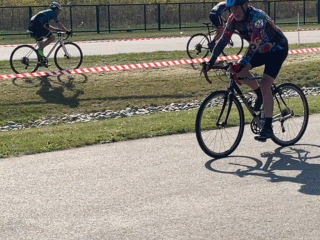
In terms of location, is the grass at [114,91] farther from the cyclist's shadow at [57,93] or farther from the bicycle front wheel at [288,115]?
the bicycle front wheel at [288,115]

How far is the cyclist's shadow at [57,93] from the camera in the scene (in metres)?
16.8

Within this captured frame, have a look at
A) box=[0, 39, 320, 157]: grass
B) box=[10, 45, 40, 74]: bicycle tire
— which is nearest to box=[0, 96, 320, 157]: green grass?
box=[0, 39, 320, 157]: grass

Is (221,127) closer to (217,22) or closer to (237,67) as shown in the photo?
(237,67)

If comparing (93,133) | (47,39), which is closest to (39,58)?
(47,39)

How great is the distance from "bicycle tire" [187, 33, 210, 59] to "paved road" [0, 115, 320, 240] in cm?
1101

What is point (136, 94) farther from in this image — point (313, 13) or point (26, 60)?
point (313, 13)

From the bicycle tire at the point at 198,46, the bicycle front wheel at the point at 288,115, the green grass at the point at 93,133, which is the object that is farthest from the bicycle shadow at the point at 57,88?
the bicycle front wheel at the point at 288,115

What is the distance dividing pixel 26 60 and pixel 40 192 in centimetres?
1168

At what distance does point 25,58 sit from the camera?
18797 millimetres

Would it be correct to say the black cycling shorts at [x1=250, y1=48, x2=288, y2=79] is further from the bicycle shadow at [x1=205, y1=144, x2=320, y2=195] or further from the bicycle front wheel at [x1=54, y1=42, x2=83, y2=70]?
the bicycle front wheel at [x1=54, y1=42, x2=83, y2=70]

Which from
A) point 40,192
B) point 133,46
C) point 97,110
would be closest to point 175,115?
point 97,110

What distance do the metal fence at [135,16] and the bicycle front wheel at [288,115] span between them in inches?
1219

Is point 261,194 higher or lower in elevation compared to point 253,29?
lower

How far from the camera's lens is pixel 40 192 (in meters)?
7.56
